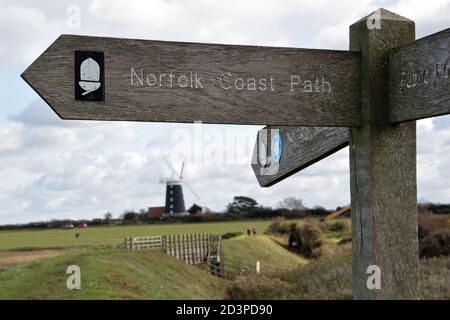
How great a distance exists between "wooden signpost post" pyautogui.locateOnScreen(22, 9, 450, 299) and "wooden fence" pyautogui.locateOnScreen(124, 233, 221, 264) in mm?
30445

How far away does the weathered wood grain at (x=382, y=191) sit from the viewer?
240 centimetres

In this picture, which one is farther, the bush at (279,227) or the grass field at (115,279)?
the bush at (279,227)

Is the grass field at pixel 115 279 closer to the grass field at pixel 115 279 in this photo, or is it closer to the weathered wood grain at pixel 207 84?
the grass field at pixel 115 279

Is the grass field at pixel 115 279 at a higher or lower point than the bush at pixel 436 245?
lower

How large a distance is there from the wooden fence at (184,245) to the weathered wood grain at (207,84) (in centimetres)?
3048

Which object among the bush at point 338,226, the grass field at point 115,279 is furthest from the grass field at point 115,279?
the bush at point 338,226

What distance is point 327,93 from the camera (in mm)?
2420

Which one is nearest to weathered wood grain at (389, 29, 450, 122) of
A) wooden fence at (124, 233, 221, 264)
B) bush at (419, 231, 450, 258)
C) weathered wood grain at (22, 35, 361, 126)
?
weathered wood grain at (22, 35, 361, 126)

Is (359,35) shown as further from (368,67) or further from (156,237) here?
(156,237)

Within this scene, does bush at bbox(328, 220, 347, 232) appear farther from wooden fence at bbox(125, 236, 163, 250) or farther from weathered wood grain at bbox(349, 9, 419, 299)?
weathered wood grain at bbox(349, 9, 419, 299)

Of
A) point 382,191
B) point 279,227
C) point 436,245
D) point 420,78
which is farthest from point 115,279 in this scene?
point 279,227

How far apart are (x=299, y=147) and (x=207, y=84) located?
2.50 ft
